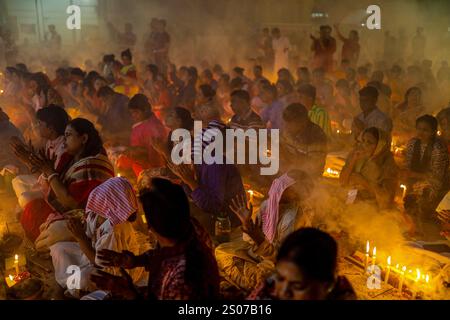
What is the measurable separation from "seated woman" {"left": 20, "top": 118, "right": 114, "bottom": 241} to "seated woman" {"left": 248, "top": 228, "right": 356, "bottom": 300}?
250 centimetres

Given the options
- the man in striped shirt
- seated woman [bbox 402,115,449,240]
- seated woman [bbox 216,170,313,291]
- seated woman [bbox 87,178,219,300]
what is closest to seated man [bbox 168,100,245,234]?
seated woman [bbox 216,170,313,291]

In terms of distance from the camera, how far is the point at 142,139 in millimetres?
6227

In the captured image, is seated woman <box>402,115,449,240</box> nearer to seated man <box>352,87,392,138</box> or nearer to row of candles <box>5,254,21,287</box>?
seated man <box>352,87,392,138</box>

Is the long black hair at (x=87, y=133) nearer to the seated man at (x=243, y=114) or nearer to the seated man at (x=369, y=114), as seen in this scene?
the seated man at (x=243, y=114)

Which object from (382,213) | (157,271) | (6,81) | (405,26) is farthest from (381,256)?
(405,26)

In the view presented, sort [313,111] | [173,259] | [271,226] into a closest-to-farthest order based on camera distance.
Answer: [173,259]
[271,226]
[313,111]

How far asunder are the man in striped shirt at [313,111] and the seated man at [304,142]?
1078 mm

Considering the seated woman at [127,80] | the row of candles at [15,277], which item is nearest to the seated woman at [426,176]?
the row of candles at [15,277]

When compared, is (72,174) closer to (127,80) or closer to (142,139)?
(142,139)

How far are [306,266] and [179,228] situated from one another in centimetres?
86

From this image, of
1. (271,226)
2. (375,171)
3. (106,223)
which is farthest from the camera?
(375,171)

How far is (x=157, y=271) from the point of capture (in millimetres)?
2703

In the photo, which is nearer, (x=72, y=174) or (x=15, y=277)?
(x=15, y=277)

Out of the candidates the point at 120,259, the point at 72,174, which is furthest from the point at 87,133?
the point at 120,259
